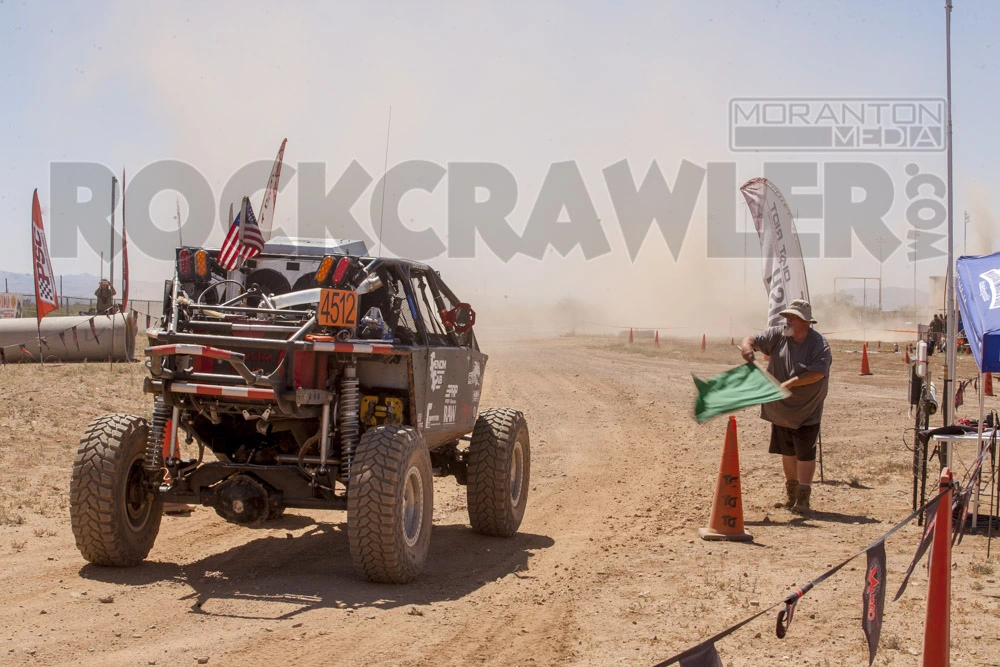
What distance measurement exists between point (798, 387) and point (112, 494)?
20.3ft

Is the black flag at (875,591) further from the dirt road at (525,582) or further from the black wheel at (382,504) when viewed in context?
the black wheel at (382,504)

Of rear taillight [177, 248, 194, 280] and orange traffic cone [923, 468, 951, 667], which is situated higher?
rear taillight [177, 248, 194, 280]

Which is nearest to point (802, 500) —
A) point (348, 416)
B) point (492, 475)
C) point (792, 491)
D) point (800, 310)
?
point (792, 491)

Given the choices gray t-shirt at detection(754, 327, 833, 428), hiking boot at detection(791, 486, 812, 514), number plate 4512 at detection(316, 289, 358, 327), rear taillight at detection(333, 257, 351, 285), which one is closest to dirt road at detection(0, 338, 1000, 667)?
hiking boot at detection(791, 486, 812, 514)

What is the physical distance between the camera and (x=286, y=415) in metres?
6.80

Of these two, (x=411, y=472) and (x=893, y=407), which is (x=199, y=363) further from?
(x=893, y=407)

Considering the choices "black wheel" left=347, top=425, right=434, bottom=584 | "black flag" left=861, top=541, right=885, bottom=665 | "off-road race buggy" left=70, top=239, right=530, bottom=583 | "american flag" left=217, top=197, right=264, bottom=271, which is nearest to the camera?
"black flag" left=861, top=541, right=885, bottom=665

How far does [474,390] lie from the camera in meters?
9.20

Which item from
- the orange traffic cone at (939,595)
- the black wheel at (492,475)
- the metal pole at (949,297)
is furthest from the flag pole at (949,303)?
the orange traffic cone at (939,595)

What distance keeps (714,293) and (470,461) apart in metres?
58.7

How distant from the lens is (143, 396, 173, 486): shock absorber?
7.05m

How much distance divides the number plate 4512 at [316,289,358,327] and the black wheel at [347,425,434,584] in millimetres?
772

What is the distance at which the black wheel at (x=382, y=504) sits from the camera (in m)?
6.53

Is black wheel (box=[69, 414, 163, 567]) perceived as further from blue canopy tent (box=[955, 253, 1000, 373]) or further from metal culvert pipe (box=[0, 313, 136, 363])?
metal culvert pipe (box=[0, 313, 136, 363])
